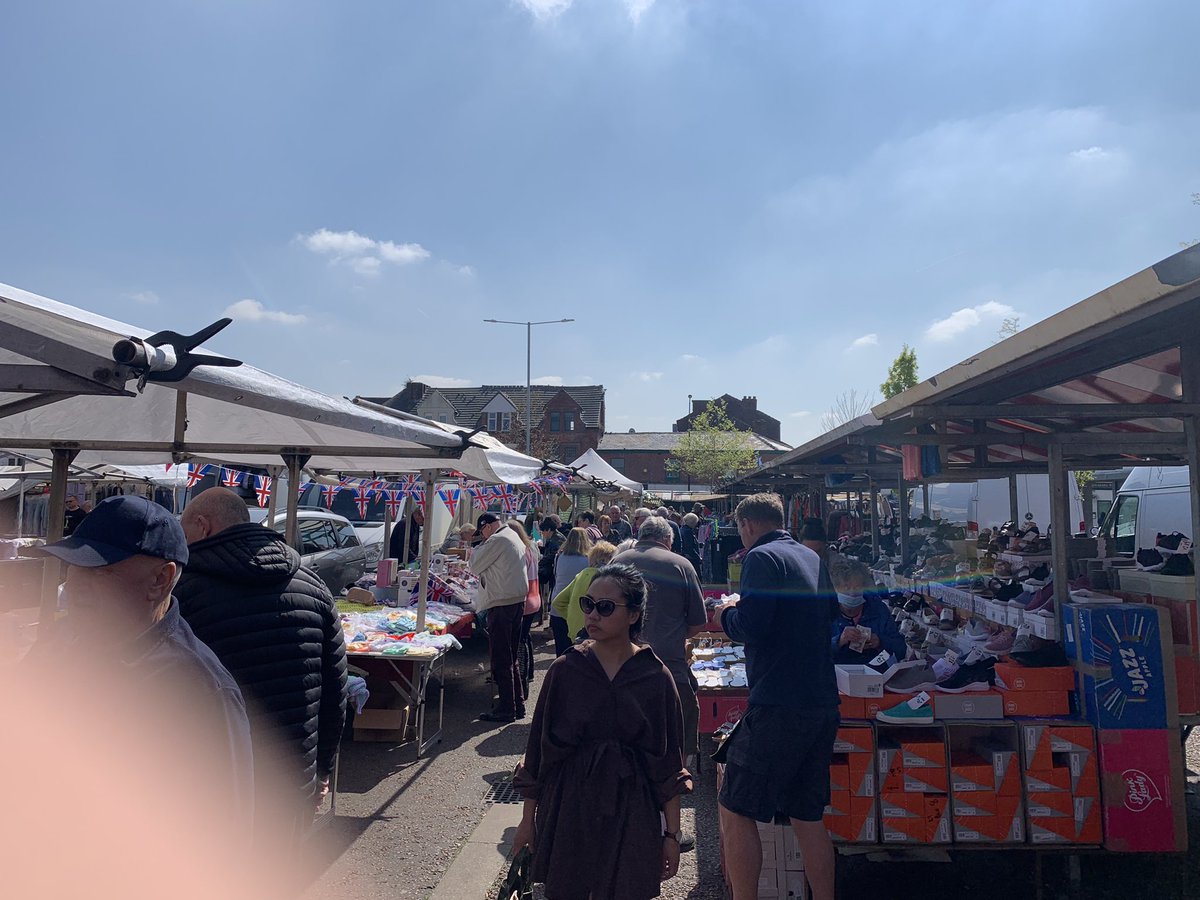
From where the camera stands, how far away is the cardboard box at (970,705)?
4.06 m

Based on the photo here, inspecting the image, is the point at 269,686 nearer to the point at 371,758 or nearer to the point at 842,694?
the point at 842,694

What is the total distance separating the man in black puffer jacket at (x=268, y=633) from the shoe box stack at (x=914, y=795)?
2808mm

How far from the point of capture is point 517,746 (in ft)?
20.4

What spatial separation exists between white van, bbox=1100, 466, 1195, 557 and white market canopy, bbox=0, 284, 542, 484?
8423mm

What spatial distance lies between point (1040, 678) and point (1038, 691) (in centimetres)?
7

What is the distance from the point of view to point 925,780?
395 cm

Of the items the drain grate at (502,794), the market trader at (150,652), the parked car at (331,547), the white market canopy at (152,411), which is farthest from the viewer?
the parked car at (331,547)

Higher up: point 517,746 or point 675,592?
point 675,592

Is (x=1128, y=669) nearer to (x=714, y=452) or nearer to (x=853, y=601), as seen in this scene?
(x=853, y=601)

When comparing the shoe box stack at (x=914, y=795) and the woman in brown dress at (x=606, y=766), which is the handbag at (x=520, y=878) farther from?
the shoe box stack at (x=914, y=795)

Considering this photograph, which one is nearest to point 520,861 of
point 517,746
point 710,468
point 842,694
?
point 842,694

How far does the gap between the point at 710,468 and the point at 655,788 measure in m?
49.3

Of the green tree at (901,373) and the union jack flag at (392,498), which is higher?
the green tree at (901,373)

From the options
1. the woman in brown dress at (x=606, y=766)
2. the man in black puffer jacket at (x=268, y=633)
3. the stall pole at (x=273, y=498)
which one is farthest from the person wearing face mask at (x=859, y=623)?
the stall pole at (x=273, y=498)
